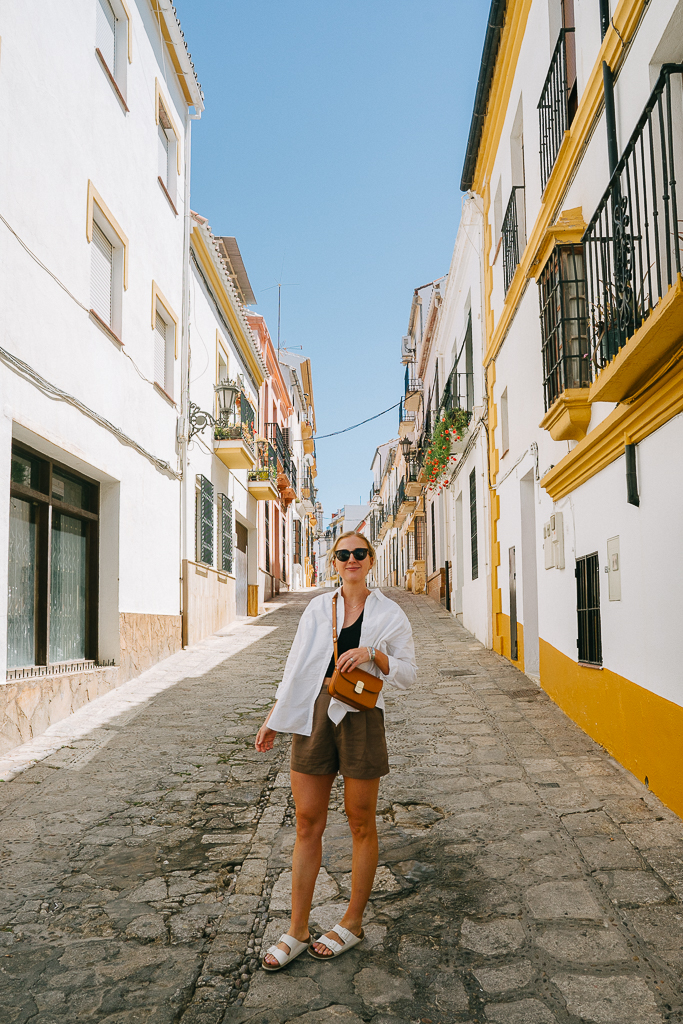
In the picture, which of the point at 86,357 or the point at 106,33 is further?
the point at 106,33

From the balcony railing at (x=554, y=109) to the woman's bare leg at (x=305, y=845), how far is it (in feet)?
20.7

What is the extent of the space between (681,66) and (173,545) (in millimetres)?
9022

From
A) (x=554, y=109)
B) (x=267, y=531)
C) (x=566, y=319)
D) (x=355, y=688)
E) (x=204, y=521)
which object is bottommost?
(x=355, y=688)

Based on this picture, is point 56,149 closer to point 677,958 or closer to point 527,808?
point 527,808

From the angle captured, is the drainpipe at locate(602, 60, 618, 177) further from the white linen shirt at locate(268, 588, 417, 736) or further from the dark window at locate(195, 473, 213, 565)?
the dark window at locate(195, 473, 213, 565)

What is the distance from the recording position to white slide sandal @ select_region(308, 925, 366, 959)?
3.17m

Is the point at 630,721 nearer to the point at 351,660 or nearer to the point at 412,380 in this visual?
the point at 351,660

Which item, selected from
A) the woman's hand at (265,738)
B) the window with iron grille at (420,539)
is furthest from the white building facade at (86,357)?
the window with iron grille at (420,539)

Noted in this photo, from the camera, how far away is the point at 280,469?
23250 millimetres

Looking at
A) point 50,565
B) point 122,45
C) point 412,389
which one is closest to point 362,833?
point 50,565

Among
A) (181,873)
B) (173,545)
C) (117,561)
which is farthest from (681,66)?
(173,545)

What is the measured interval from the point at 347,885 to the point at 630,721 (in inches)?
91.6

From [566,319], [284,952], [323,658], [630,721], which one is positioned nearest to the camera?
[284,952]

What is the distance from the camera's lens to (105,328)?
8742 mm
